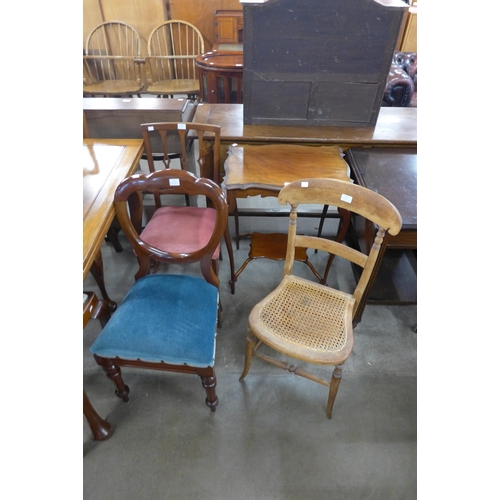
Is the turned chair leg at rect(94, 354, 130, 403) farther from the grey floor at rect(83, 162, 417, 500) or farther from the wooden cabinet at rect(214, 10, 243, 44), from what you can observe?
the wooden cabinet at rect(214, 10, 243, 44)

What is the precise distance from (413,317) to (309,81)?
1418mm

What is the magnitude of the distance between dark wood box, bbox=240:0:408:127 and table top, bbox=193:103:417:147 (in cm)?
6

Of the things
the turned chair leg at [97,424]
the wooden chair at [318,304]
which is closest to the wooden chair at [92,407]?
the turned chair leg at [97,424]

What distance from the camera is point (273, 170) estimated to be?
1.54m

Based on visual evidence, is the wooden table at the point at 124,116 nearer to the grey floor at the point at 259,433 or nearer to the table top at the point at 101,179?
the table top at the point at 101,179

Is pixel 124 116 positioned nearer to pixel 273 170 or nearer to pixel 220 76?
pixel 273 170

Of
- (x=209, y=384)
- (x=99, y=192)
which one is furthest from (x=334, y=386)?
(x=99, y=192)

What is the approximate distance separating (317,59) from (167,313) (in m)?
1.48

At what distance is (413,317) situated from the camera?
1.75 metres

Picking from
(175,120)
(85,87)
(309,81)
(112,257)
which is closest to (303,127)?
(309,81)

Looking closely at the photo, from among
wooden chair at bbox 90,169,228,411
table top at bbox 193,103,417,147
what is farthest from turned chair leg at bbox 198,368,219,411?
table top at bbox 193,103,417,147

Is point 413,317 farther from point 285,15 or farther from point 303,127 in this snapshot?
point 285,15

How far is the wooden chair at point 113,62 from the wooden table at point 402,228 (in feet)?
8.96

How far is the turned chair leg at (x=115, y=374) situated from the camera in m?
1.15
